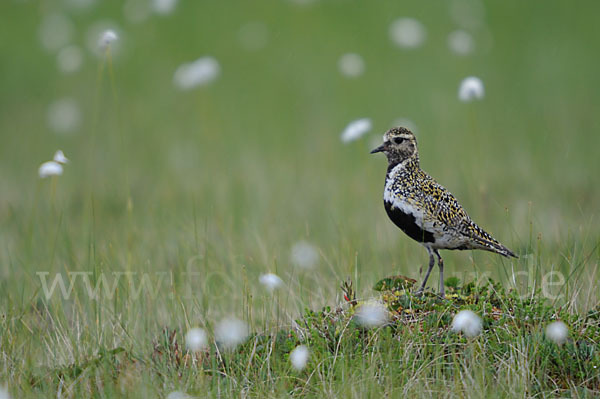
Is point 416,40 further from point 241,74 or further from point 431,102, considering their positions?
point 241,74

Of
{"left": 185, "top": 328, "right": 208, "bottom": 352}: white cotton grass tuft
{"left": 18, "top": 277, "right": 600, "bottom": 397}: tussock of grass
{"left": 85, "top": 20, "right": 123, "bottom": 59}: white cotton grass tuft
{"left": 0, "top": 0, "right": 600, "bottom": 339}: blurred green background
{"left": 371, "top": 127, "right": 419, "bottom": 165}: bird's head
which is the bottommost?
{"left": 18, "top": 277, "right": 600, "bottom": 397}: tussock of grass

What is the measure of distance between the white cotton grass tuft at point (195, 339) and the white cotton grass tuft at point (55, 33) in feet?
41.6

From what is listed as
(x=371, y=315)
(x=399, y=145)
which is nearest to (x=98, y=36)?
(x=399, y=145)

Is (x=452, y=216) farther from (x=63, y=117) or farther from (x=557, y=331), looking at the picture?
(x=63, y=117)


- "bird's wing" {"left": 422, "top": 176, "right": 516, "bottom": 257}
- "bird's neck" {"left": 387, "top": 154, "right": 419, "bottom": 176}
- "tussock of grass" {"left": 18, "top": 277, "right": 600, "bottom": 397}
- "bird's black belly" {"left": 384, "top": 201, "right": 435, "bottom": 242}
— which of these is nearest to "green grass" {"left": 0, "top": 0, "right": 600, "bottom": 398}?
"tussock of grass" {"left": 18, "top": 277, "right": 600, "bottom": 397}

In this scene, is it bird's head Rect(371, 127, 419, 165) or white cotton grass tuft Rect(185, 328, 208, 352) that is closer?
white cotton grass tuft Rect(185, 328, 208, 352)

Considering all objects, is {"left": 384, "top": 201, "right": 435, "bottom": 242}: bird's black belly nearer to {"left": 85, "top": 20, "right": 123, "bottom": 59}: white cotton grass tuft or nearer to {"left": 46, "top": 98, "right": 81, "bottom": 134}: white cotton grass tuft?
{"left": 85, "top": 20, "right": 123, "bottom": 59}: white cotton grass tuft

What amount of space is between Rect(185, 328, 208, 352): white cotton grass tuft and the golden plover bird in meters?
1.35

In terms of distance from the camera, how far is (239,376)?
464 cm

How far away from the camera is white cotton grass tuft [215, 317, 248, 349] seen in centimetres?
482

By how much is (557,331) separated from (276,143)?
8.52 metres

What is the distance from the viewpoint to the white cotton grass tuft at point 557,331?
13.9 feet

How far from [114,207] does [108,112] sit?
192 inches

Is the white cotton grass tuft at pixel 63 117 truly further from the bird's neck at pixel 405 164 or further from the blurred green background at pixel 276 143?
the bird's neck at pixel 405 164
